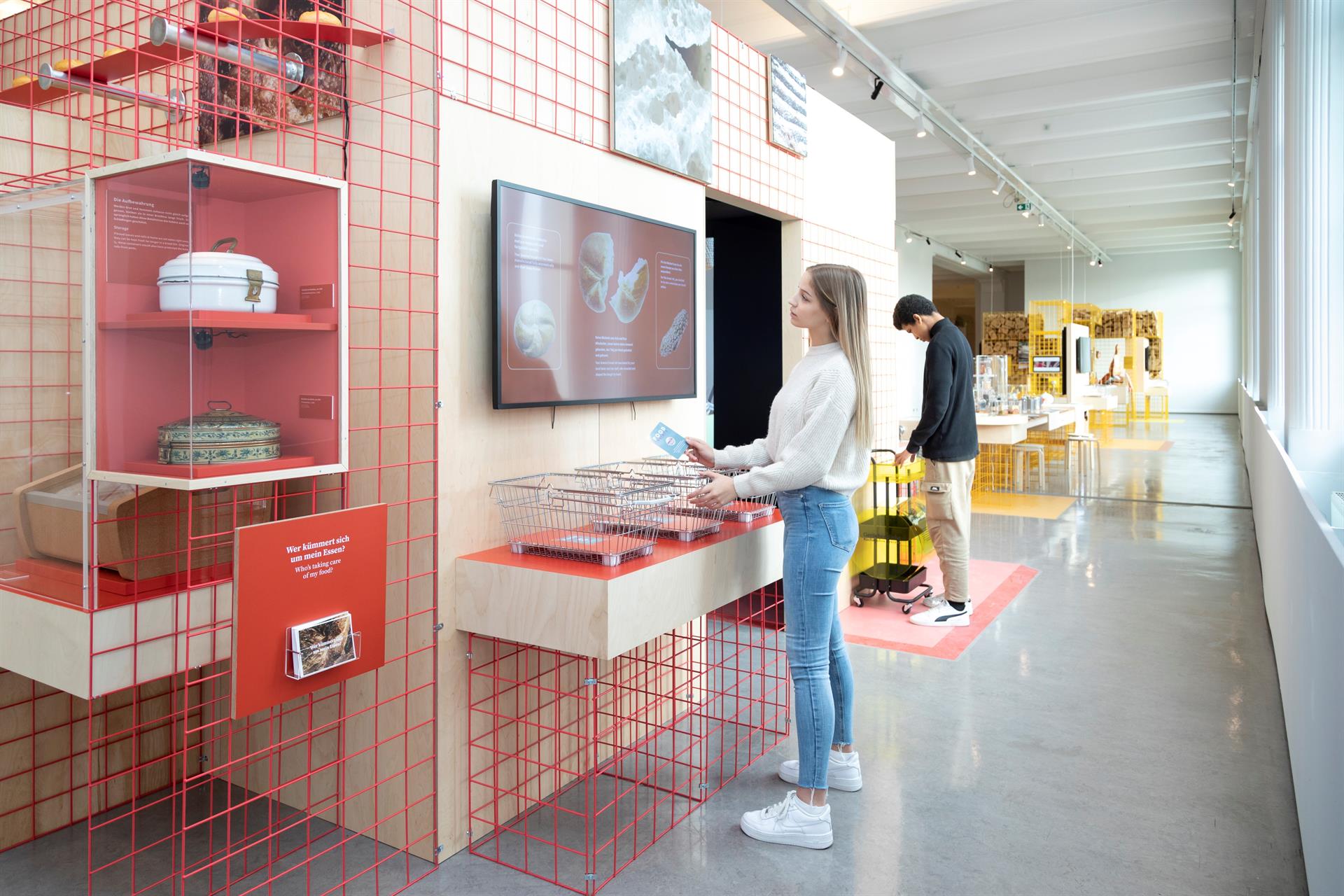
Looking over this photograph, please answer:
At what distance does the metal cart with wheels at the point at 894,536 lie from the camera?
17.1 feet

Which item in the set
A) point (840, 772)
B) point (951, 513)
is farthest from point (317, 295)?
point (951, 513)

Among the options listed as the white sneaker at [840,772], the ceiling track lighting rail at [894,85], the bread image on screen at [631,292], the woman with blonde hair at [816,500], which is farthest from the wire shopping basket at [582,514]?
the ceiling track lighting rail at [894,85]

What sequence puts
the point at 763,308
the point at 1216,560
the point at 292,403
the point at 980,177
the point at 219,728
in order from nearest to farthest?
the point at 292,403 < the point at 219,728 < the point at 763,308 < the point at 1216,560 < the point at 980,177

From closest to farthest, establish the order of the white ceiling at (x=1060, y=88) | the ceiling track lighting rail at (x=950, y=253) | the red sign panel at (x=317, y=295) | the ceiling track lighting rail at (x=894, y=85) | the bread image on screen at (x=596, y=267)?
the red sign panel at (x=317, y=295) → the bread image on screen at (x=596, y=267) → the ceiling track lighting rail at (x=894, y=85) → the white ceiling at (x=1060, y=88) → the ceiling track lighting rail at (x=950, y=253)

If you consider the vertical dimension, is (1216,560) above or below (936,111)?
below

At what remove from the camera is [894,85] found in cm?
769

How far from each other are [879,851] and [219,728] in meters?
2.10

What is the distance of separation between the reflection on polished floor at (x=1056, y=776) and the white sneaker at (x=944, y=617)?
18cm

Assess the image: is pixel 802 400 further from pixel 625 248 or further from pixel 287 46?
pixel 287 46

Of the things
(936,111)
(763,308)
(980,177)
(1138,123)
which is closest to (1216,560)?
(763,308)

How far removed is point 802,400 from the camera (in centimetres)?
261

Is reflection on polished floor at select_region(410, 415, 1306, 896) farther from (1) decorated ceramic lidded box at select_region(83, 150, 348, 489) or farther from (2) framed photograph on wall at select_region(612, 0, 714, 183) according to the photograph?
(2) framed photograph on wall at select_region(612, 0, 714, 183)

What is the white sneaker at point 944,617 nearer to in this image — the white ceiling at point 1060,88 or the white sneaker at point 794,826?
the white sneaker at point 794,826

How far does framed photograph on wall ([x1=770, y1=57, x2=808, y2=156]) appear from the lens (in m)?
4.17
